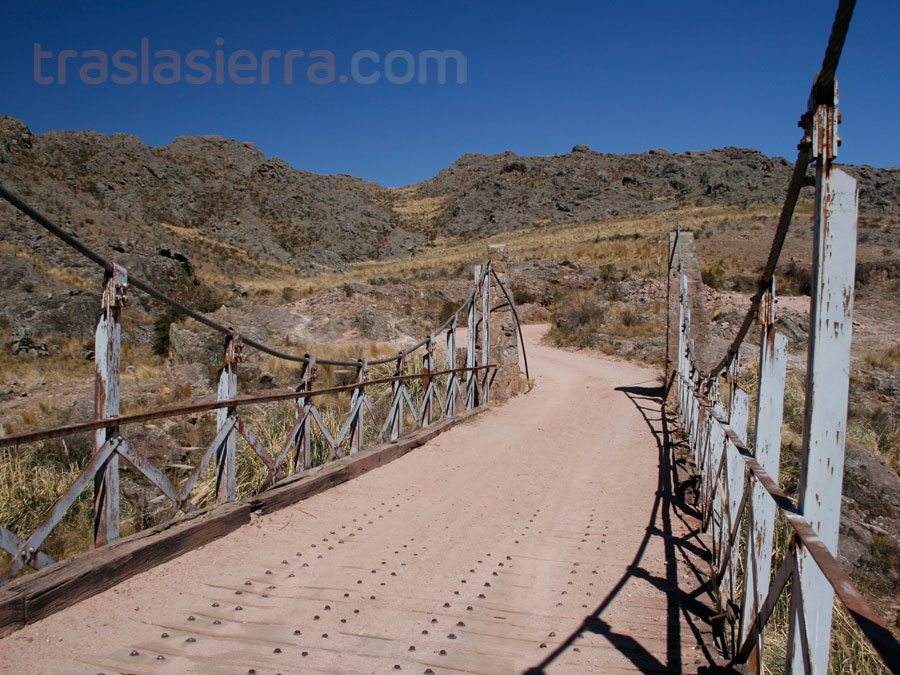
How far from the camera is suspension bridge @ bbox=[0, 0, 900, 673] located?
2.30m

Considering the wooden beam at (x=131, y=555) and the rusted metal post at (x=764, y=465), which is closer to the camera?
the rusted metal post at (x=764, y=465)

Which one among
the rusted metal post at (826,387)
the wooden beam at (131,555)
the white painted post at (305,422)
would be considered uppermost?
the rusted metal post at (826,387)

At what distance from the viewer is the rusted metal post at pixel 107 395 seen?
4258mm

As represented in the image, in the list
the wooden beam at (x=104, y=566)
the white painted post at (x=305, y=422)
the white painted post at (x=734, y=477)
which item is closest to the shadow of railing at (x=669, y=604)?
the white painted post at (x=734, y=477)

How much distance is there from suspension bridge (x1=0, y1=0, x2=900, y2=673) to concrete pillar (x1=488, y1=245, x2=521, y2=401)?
663 cm

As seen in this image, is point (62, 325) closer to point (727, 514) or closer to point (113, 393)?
point (113, 393)

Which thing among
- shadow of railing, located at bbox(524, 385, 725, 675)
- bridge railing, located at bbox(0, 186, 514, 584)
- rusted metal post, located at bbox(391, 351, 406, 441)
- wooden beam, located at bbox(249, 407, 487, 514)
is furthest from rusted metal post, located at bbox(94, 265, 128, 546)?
rusted metal post, located at bbox(391, 351, 406, 441)

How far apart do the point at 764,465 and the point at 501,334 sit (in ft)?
35.6

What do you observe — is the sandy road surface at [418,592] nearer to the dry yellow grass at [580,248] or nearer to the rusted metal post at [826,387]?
the rusted metal post at [826,387]

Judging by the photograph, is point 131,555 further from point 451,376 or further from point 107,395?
point 451,376

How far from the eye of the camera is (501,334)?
14.4 m

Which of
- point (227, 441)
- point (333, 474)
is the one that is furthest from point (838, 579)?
point (333, 474)

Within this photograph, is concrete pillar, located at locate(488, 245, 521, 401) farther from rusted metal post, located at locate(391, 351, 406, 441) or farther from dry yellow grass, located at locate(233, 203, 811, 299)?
dry yellow grass, located at locate(233, 203, 811, 299)

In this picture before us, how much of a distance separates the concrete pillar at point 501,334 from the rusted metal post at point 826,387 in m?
12.0
